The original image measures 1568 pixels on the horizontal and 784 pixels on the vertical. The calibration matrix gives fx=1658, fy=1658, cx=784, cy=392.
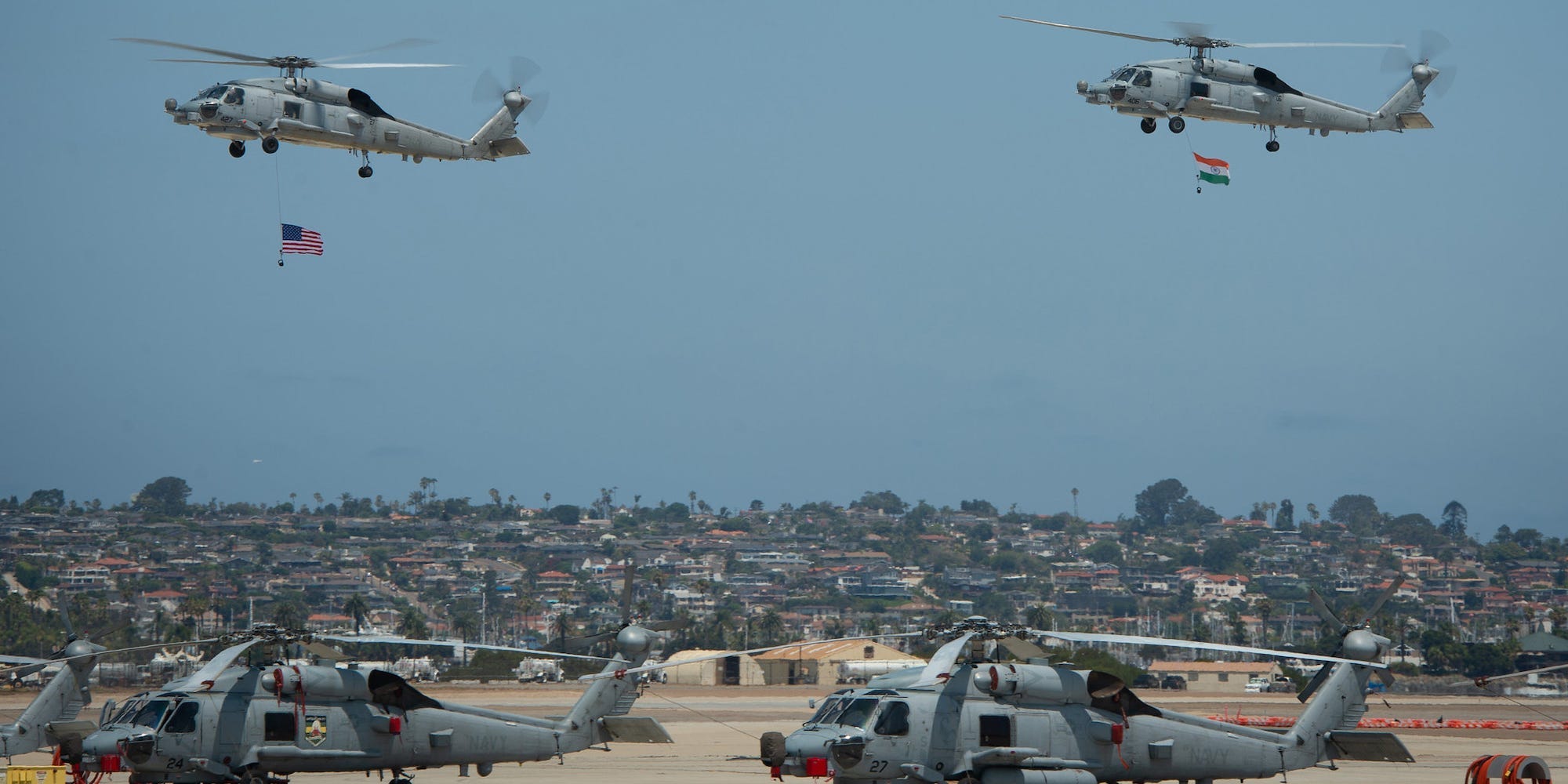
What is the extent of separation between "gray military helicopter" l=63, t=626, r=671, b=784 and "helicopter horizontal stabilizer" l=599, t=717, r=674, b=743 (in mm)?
1558

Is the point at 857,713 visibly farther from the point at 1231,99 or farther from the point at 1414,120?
the point at 1414,120

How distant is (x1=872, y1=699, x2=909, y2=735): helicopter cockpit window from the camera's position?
21969mm

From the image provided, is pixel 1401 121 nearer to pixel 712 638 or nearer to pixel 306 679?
pixel 306 679

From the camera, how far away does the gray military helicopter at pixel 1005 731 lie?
21859mm

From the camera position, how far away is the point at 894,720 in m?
22.0

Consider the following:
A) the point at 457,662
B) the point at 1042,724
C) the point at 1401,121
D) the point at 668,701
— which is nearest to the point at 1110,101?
the point at 1401,121

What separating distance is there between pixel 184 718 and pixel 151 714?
49 centimetres

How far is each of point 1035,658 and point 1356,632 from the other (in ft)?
17.1

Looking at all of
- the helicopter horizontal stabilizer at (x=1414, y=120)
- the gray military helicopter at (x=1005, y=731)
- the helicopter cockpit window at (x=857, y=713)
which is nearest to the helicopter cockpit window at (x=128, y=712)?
the gray military helicopter at (x=1005, y=731)

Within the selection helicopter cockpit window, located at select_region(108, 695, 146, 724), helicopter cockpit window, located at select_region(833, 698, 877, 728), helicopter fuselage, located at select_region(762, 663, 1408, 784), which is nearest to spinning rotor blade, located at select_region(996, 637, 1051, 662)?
helicopter fuselage, located at select_region(762, 663, 1408, 784)

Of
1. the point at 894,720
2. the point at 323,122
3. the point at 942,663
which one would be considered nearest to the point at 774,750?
the point at 894,720

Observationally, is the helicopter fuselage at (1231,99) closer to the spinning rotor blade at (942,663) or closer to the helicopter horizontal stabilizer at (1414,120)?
the helicopter horizontal stabilizer at (1414,120)

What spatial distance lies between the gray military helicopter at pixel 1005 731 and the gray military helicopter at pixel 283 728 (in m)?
5.34

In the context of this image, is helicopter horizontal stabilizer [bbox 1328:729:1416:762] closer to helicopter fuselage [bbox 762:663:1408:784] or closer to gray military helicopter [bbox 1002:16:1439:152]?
helicopter fuselage [bbox 762:663:1408:784]
